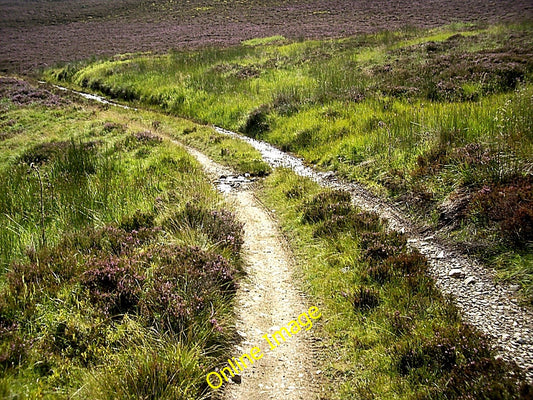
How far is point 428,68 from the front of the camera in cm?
1750

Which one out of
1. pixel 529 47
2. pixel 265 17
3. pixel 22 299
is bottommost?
pixel 22 299

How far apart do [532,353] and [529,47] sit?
20132 mm

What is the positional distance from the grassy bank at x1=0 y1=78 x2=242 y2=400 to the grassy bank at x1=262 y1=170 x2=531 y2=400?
4.93ft

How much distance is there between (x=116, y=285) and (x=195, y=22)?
228 feet

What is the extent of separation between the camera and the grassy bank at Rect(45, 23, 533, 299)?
6500 millimetres

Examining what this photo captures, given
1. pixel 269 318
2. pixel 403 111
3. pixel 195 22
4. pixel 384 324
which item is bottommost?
pixel 269 318

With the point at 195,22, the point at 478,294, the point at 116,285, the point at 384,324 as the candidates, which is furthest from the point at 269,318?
the point at 195,22

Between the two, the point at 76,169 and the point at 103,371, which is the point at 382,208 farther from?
the point at 76,169

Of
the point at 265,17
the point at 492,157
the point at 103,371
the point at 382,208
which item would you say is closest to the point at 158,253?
the point at 103,371

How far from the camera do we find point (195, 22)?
65938 millimetres

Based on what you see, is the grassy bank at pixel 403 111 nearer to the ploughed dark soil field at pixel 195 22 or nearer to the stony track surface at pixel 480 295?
the stony track surface at pixel 480 295

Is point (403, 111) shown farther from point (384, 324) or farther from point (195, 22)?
point (195, 22)

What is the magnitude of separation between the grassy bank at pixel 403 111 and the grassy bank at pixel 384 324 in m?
1.21

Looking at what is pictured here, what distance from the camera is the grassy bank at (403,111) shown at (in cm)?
650
